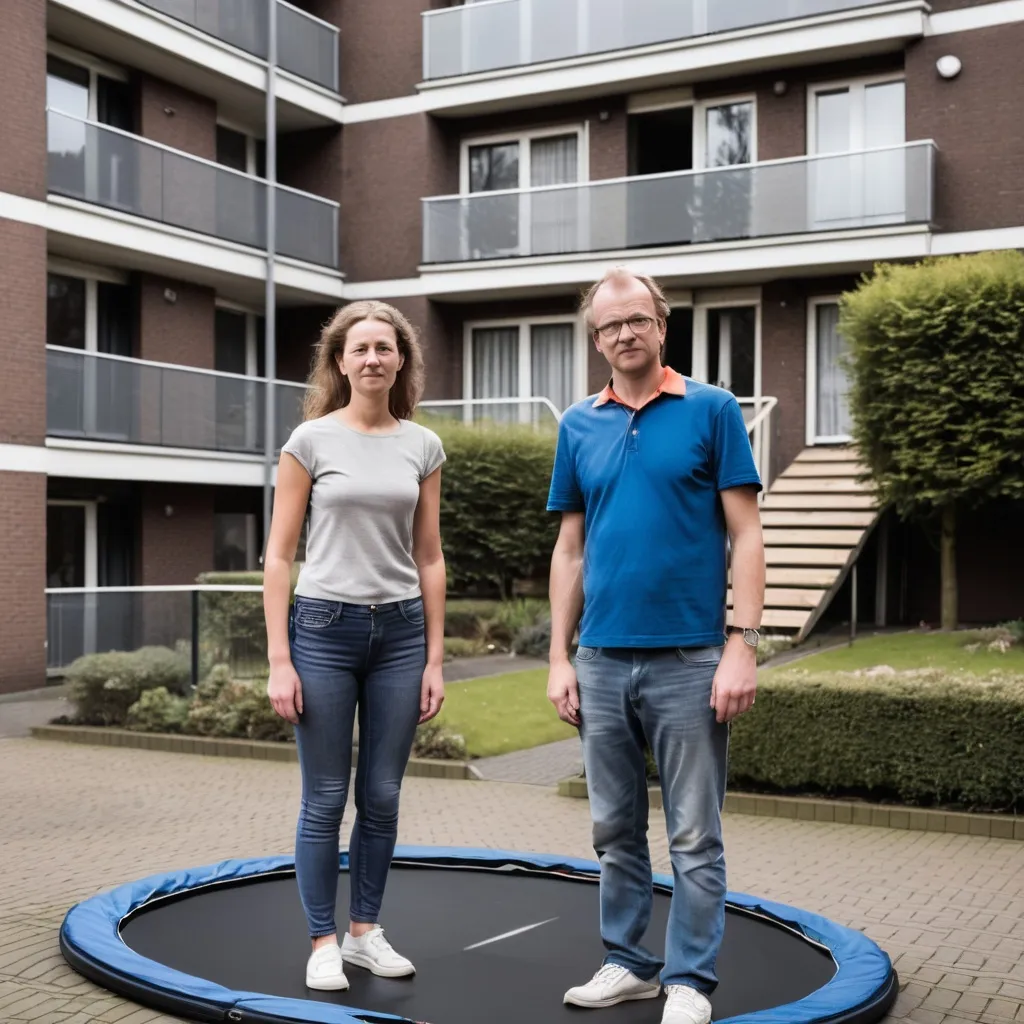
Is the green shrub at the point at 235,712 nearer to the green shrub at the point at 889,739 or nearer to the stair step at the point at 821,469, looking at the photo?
the green shrub at the point at 889,739

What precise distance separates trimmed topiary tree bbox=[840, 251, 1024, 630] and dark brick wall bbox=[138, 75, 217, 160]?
10843mm

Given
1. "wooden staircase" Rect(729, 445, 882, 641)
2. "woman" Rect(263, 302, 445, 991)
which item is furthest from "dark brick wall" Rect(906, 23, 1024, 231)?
"woman" Rect(263, 302, 445, 991)

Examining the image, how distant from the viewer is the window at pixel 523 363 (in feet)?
74.7

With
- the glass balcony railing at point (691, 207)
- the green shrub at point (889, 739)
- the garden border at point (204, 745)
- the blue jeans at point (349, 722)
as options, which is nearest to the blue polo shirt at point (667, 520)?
the blue jeans at point (349, 722)

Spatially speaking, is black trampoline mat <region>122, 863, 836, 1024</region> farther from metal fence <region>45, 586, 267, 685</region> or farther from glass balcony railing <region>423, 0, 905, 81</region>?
glass balcony railing <region>423, 0, 905, 81</region>

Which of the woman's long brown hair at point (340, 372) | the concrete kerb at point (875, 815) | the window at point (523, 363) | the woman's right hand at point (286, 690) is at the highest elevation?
the window at point (523, 363)

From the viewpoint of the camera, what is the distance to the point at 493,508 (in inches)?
729

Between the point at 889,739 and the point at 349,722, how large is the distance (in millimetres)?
4535

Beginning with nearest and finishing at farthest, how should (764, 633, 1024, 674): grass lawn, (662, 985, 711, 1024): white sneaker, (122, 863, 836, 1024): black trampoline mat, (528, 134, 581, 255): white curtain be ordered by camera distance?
(662, 985, 711, 1024): white sneaker
(122, 863, 836, 1024): black trampoline mat
(764, 633, 1024, 674): grass lawn
(528, 134, 581, 255): white curtain

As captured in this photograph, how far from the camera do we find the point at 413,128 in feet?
75.6

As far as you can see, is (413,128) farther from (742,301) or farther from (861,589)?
(861,589)

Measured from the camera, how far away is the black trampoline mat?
433cm

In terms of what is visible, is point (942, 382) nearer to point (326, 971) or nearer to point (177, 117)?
point (326, 971)

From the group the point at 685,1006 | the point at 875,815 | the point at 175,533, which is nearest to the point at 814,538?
the point at 175,533
